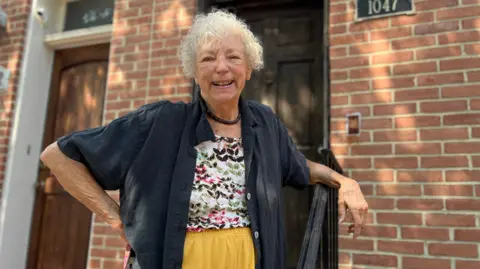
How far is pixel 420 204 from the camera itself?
2424 millimetres

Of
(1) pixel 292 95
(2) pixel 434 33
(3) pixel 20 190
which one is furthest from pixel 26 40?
(2) pixel 434 33

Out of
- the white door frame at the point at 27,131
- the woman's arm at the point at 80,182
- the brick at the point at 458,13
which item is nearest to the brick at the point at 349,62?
the brick at the point at 458,13

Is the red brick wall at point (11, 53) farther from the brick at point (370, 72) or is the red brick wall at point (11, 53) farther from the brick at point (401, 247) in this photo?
the brick at point (401, 247)

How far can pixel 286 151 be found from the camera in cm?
184

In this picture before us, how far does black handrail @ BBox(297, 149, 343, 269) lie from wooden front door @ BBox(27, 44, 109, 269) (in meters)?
2.40

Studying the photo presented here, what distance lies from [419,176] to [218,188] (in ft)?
4.82

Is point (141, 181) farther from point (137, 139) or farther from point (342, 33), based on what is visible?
point (342, 33)

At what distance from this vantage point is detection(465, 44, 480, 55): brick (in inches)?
96.7

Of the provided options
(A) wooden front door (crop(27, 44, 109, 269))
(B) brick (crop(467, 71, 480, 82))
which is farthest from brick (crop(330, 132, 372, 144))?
(A) wooden front door (crop(27, 44, 109, 269))

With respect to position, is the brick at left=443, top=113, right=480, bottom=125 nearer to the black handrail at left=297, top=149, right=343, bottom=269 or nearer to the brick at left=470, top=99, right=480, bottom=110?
the brick at left=470, top=99, right=480, bottom=110

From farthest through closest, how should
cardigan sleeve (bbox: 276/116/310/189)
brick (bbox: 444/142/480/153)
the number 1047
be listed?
the number 1047, brick (bbox: 444/142/480/153), cardigan sleeve (bbox: 276/116/310/189)

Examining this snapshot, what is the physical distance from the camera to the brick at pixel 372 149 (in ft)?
8.36

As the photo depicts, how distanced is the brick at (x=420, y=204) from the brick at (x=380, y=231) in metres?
0.14

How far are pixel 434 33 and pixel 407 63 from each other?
0.24 m
